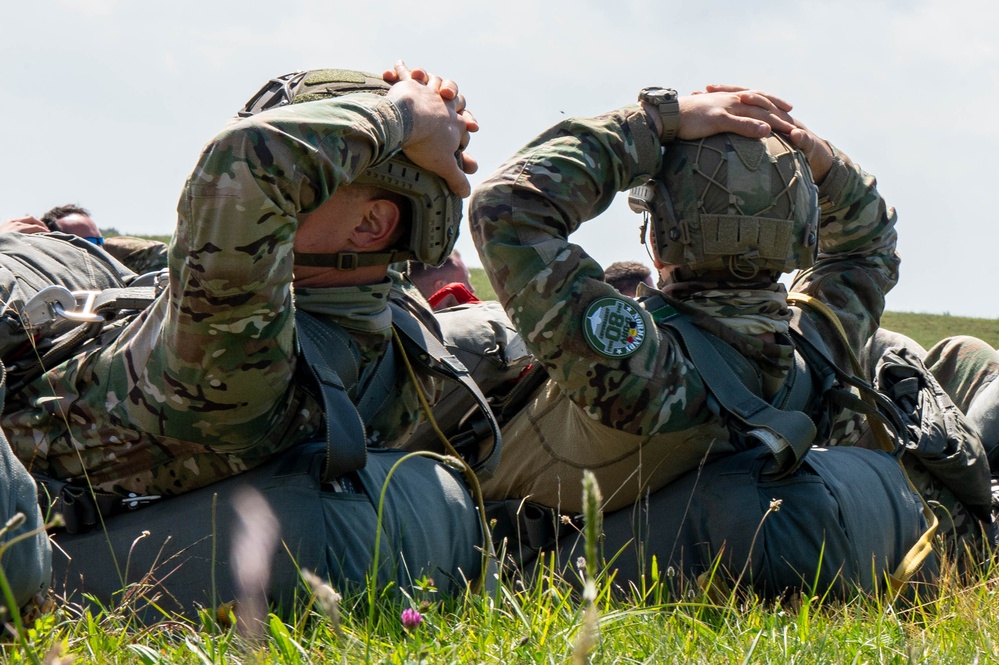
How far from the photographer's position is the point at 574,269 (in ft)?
13.6

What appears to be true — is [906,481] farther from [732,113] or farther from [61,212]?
[61,212]

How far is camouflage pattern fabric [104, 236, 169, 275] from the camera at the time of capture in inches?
308

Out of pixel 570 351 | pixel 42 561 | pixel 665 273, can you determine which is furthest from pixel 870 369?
pixel 42 561

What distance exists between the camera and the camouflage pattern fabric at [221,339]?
2.90 meters

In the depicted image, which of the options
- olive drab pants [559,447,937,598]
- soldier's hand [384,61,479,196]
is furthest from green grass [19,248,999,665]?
soldier's hand [384,61,479,196]

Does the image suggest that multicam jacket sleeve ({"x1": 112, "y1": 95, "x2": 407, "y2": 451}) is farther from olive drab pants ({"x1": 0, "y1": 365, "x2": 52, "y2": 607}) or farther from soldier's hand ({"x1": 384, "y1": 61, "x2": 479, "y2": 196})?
olive drab pants ({"x1": 0, "y1": 365, "x2": 52, "y2": 607})

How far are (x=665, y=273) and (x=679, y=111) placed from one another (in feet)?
2.13

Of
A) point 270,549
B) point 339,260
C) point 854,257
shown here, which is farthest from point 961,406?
point 270,549

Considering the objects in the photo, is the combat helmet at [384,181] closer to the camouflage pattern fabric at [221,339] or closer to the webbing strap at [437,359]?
the camouflage pattern fabric at [221,339]

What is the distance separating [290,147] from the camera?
2951 millimetres

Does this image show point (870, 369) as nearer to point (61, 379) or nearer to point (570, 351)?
point (570, 351)

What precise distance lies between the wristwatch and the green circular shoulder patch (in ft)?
2.55

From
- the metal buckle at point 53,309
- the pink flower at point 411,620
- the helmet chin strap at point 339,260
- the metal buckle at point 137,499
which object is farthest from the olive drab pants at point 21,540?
the helmet chin strap at point 339,260

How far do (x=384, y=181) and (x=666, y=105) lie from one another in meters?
1.40
